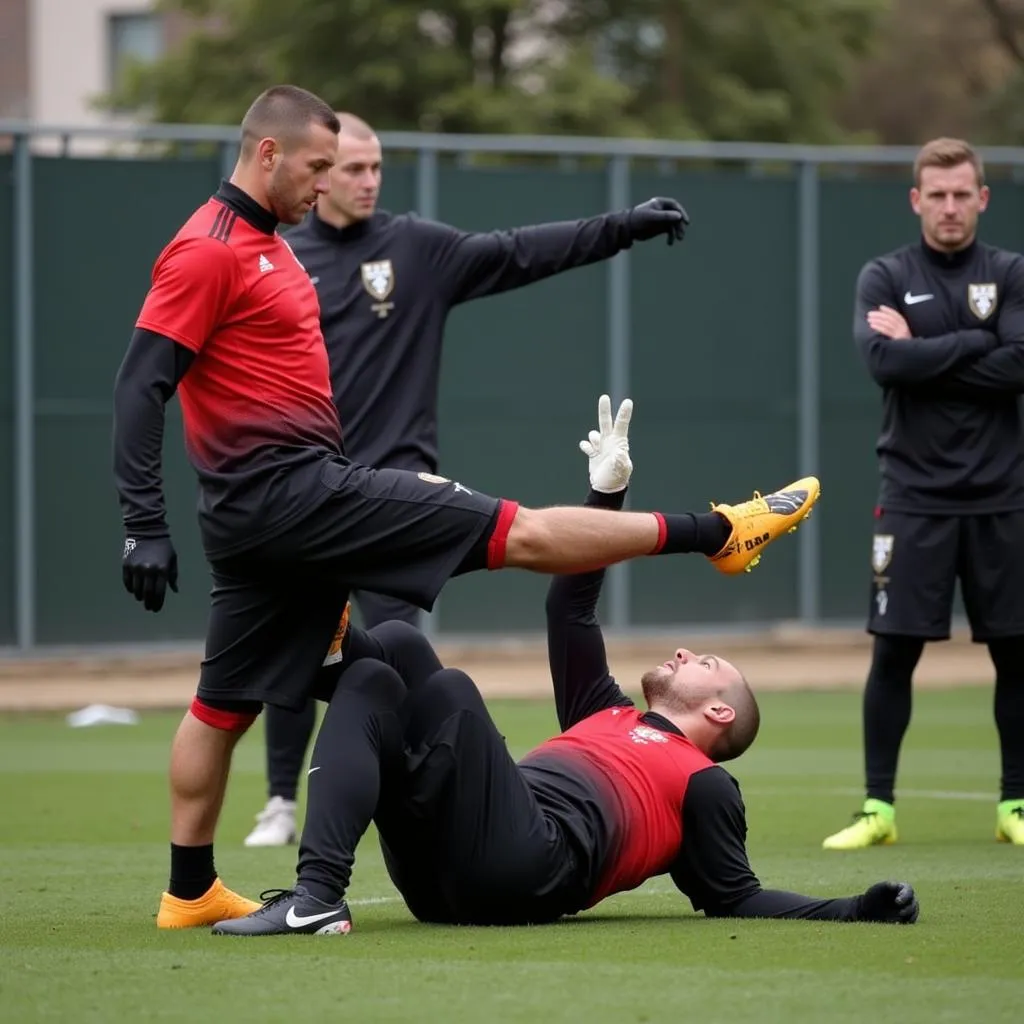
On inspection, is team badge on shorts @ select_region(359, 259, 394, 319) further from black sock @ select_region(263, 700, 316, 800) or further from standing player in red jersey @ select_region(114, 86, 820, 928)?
standing player in red jersey @ select_region(114, 86, 820, 928)

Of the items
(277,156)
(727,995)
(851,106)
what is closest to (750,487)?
(277,156)

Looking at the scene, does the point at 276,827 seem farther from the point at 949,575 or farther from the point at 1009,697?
the point at 1009,697

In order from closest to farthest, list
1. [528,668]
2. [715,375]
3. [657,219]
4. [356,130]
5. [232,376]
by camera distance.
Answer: [232,376]
[657,219]
[356,130]
[528,668]
[715,375]

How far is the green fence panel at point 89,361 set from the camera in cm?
1633

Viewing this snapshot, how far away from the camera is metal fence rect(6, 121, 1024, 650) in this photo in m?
16.2

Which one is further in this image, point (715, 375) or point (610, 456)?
point (715, 375)

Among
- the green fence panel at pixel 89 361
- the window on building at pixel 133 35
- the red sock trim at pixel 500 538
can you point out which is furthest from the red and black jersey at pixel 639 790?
the window on building at pixel 133 35

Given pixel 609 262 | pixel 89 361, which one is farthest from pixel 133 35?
pixel 89 361

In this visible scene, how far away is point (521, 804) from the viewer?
596cm

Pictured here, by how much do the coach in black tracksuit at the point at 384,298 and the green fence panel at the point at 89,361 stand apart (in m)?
7.88

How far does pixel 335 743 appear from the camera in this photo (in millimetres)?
5922

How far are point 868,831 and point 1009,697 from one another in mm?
893

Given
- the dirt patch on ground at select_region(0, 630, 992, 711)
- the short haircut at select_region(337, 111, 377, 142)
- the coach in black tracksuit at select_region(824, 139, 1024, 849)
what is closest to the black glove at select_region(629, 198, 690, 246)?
the short haircut at select_region(337, 111, 377, 142)

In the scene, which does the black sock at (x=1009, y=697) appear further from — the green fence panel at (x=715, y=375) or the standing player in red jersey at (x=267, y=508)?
the green fence panel at (x=715, y=375)
